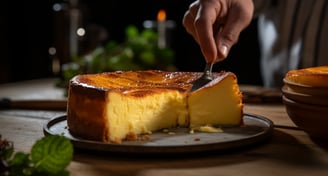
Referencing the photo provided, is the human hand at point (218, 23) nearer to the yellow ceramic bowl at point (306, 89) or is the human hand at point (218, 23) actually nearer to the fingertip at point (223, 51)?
the fingertip at point (223, 51)

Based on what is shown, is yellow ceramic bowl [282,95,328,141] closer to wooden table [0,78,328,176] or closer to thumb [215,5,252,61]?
wooden table [0,78,328,176]

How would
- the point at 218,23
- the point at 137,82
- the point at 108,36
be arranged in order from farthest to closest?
the point at 108,36, the point at 218,23, the point at 137,82

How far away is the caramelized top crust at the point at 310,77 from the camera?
1245 mm

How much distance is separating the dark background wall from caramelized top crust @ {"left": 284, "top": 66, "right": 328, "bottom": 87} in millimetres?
2414

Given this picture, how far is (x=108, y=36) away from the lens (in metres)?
4.04

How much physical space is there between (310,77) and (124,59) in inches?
60.7

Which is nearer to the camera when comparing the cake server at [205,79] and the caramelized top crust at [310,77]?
the caramelized top crust at [310,77]

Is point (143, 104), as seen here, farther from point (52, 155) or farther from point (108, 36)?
point (108, 36)

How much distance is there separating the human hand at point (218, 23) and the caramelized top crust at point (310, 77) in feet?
1.02

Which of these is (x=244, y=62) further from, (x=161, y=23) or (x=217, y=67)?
(x=161, y=23)

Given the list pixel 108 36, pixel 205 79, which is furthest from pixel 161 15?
pixel 205 79

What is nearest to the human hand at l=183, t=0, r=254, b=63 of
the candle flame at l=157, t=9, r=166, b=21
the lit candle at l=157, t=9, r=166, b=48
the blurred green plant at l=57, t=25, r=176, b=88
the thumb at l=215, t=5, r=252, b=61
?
→ the thumb at l=215, t=5, r=252, b=61

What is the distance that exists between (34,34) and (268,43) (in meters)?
1.82

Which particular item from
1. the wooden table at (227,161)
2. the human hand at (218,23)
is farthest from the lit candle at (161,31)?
the wooden table at (227,161)
